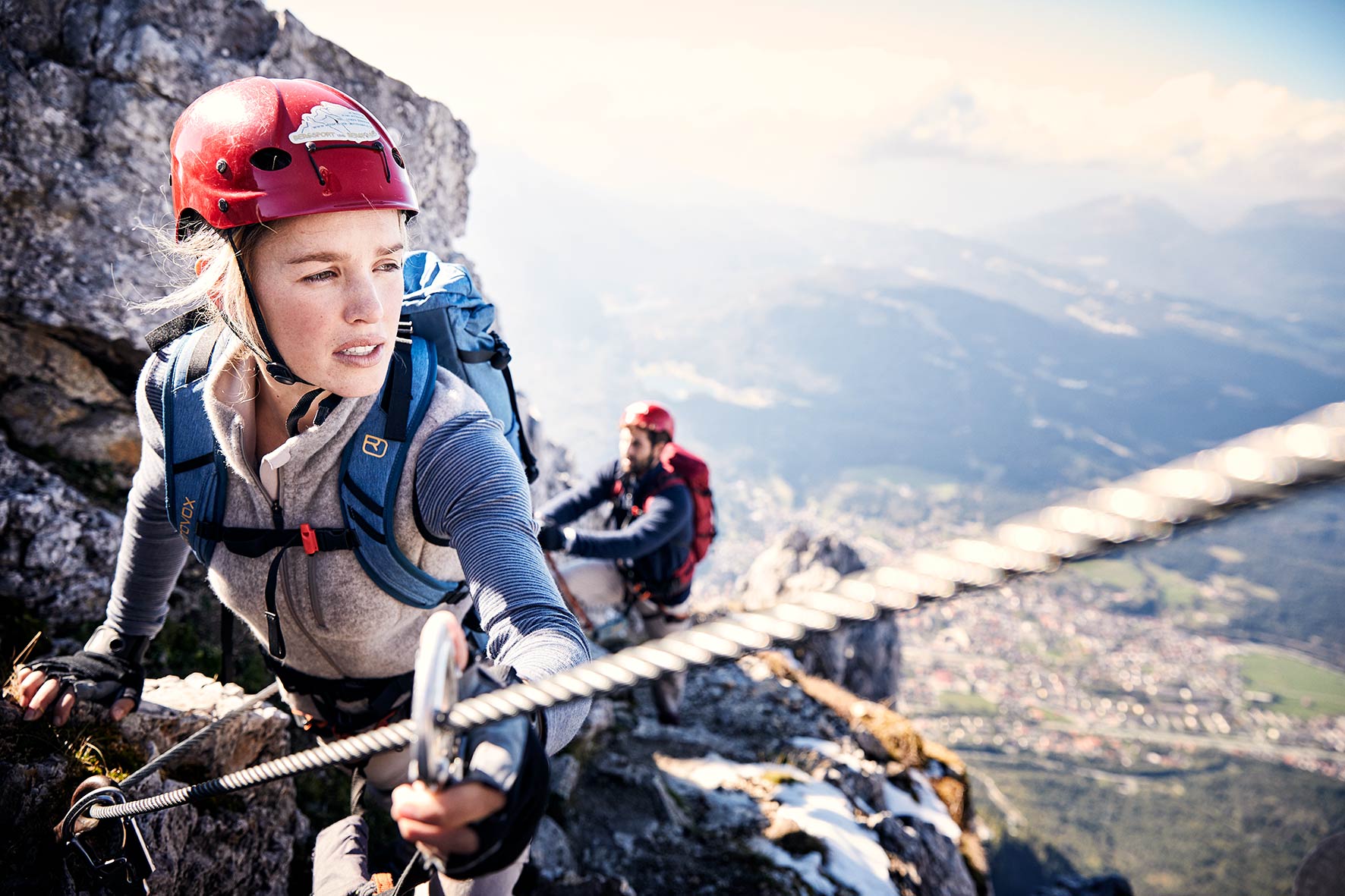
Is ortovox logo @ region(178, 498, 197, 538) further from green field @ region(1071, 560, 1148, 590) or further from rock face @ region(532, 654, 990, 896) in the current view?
green field @ region(1071, 560, 1148, 590)

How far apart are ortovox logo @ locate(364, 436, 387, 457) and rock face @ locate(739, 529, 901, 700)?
44.2 ft

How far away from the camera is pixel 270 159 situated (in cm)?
260

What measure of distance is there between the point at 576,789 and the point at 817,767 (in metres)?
3.64

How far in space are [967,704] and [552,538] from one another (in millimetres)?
132362

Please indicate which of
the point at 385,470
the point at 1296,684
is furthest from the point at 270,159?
the point at 1296,684

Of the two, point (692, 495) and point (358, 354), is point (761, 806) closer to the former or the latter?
point (692, 495)

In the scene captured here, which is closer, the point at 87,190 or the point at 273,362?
the point at 273,362

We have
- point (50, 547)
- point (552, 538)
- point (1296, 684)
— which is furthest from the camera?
point (1296, 684)

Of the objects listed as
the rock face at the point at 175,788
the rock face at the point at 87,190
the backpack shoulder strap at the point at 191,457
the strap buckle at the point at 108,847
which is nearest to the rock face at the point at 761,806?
the rock face at the point at 175,788

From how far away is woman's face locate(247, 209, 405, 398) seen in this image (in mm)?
2488

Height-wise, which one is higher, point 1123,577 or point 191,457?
point 191,457

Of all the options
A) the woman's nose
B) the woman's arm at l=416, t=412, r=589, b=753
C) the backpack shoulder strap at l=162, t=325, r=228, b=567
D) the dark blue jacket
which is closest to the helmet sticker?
the woman's nose

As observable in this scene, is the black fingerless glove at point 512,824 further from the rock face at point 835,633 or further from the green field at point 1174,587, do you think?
the green field at point 1174,587

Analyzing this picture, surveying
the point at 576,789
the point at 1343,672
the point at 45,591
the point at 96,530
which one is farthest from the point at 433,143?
the point at 1343,672
